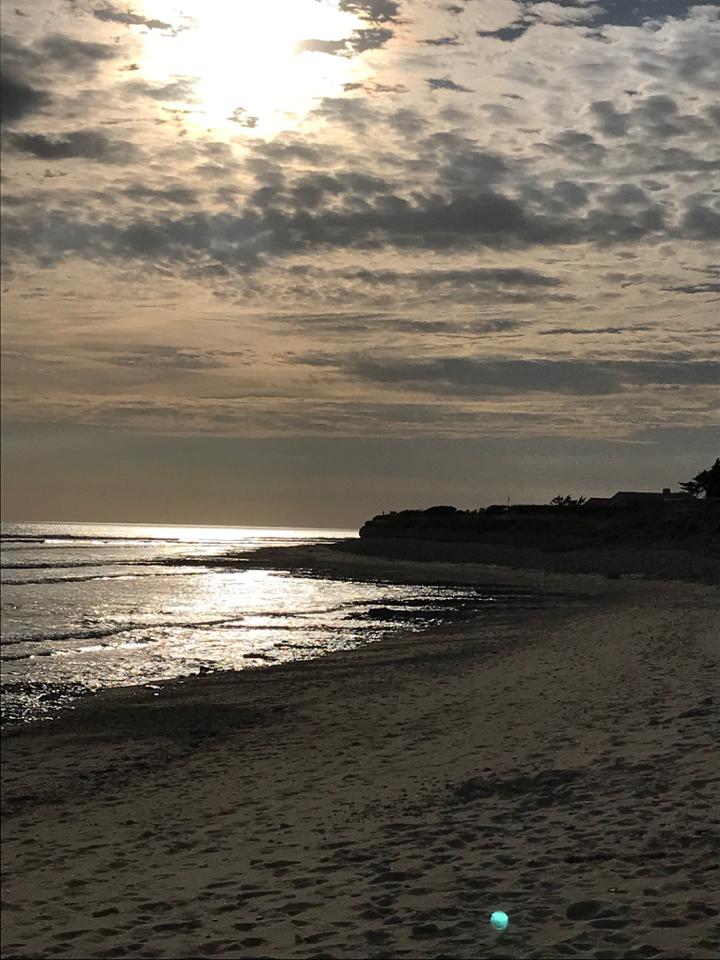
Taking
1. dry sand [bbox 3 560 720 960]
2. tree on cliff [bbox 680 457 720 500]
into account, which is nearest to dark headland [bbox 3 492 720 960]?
dry sand [bbox 3 560 720 960]

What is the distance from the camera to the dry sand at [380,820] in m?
7.47

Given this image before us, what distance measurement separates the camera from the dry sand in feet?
24.5

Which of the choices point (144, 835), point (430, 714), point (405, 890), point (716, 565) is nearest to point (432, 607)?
point (716, 565)

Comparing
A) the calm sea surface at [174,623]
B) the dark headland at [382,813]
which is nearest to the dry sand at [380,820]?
the dark headland at [382,813]

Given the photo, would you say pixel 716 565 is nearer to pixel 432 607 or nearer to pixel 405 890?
pixel 432 607

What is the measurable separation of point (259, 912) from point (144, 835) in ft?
11.2

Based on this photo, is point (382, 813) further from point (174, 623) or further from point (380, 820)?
point (174, 623)

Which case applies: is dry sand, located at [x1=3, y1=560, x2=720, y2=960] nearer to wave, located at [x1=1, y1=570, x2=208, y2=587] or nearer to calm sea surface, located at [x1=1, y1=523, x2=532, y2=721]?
calm sea surface, located at [x1=1, y1=523, x2=532, y2=721]

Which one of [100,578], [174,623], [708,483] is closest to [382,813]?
[174,623]

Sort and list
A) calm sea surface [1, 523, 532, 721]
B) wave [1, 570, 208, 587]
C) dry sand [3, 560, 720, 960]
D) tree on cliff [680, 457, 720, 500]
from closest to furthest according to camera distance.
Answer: dry sand [3, 560, 720, 960] → calm sea surface [1, 523, 532, 721] → wave [1, 570, 208, 587] → tree on cliff [680, 457, 720, 500]

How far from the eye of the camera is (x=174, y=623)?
115 feet

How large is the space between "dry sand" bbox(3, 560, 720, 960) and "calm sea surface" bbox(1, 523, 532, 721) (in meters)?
3.60

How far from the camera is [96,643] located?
95.0 feet

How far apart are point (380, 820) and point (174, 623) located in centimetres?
2580
